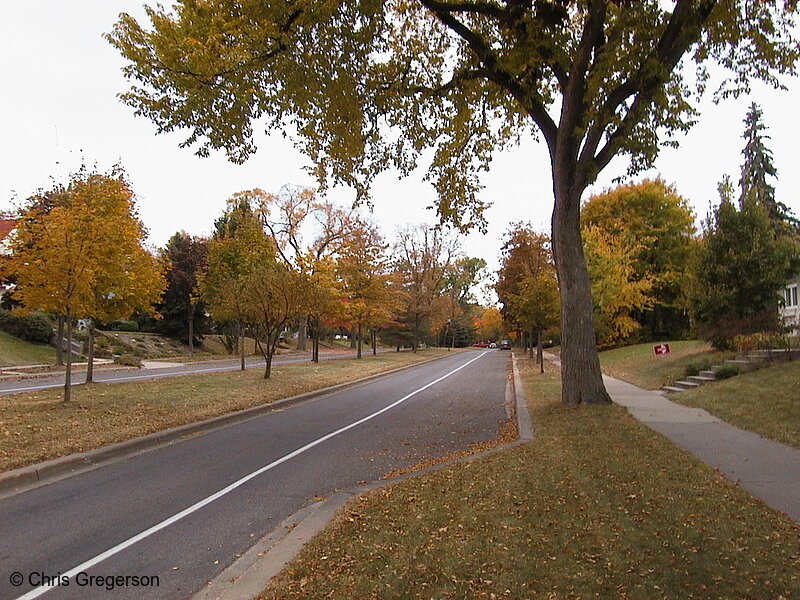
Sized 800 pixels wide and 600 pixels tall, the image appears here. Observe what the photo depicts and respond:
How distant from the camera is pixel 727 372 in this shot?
1532 centimetres

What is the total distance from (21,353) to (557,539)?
29046mm

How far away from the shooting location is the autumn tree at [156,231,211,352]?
3988 cm

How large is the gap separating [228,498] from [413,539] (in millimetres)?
2715

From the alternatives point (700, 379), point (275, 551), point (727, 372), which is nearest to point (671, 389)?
point (700, 379)

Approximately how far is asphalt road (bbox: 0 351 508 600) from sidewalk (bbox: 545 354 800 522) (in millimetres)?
3108

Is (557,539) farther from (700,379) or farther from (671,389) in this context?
(671,389)

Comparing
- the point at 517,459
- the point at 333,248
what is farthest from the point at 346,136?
the point at 333,248

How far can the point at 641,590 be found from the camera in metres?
3.51

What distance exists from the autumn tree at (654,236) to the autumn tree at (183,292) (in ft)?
88.1

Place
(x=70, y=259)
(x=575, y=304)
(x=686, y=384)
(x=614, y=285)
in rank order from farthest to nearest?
(x=614, y=285) < (x=686, y=384) < (x=575, y=304) < (x=70, y=259)

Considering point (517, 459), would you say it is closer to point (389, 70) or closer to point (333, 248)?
point (389, 70)

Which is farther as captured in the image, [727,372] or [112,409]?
[727,372]

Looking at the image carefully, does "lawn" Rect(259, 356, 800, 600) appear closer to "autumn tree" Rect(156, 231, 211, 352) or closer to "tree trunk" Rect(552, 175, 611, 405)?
"tree trunk" Rect(552, 175, 611, 405)

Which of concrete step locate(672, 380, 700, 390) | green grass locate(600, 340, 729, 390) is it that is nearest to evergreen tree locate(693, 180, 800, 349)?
green grass locate(600, 340, 729, 390)
